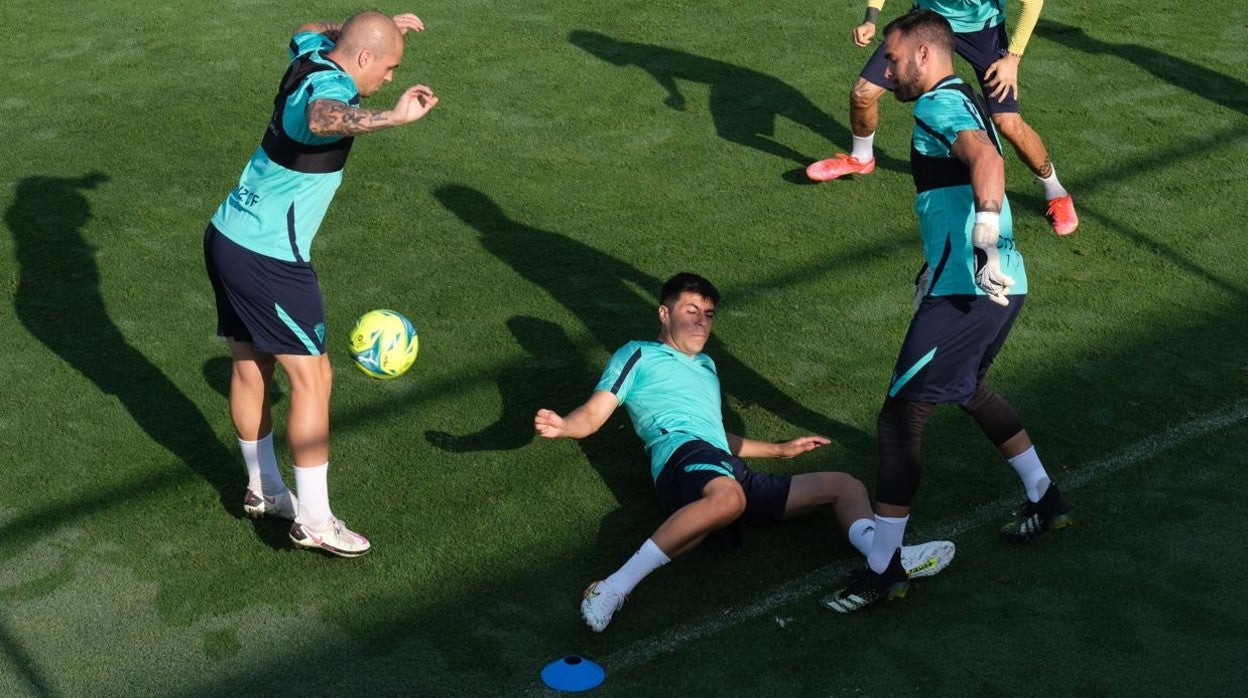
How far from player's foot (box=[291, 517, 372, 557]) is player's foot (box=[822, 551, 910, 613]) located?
1.95 metres

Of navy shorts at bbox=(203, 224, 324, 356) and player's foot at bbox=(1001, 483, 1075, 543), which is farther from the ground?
navy shorts at bbox=(203, 224, 324, 356)

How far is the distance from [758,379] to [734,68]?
14.5 feet

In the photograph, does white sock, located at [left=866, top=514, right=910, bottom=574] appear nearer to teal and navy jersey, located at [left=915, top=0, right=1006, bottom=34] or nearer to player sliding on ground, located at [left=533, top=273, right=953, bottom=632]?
player sliding on ground, located at [left=533, top=273, right=953, bottom=632]

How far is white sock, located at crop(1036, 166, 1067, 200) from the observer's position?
8508 millimetres

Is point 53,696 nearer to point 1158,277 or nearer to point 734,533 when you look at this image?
point 734,533

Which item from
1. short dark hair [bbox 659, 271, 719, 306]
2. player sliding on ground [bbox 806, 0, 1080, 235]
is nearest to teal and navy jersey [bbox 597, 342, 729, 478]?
short dark hair [bbox 659, 271, 719, 306]

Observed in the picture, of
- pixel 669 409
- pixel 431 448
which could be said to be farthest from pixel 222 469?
pixel 669 409

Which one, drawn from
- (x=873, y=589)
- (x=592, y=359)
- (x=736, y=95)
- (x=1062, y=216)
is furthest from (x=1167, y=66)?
(x=873, y=589)

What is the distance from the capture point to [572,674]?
5.09 meters

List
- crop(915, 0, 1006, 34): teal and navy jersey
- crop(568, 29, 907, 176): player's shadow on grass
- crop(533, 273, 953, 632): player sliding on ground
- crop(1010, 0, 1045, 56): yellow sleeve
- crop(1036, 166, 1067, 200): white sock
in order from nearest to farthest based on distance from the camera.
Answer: crop(533, 273, 953, 632): player sliding on ground
crop(1010, 0, 1045, 56): yellow sleeve
crop(915, 0, 1006, 34): teal and navy jersey
crop(1036, 166, 1067, 200): white sock
crop(568, 29, 907, 176): player's shadow on grass

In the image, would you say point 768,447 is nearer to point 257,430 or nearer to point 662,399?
point 662,399

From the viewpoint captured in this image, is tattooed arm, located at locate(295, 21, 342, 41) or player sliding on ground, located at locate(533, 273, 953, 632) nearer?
player sliding on ground, located at locate(533, 273, 953, 632)

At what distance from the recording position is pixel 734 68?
10.8 metres

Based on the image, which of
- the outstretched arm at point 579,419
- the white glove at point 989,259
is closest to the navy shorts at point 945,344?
the white glove at point 989,259
